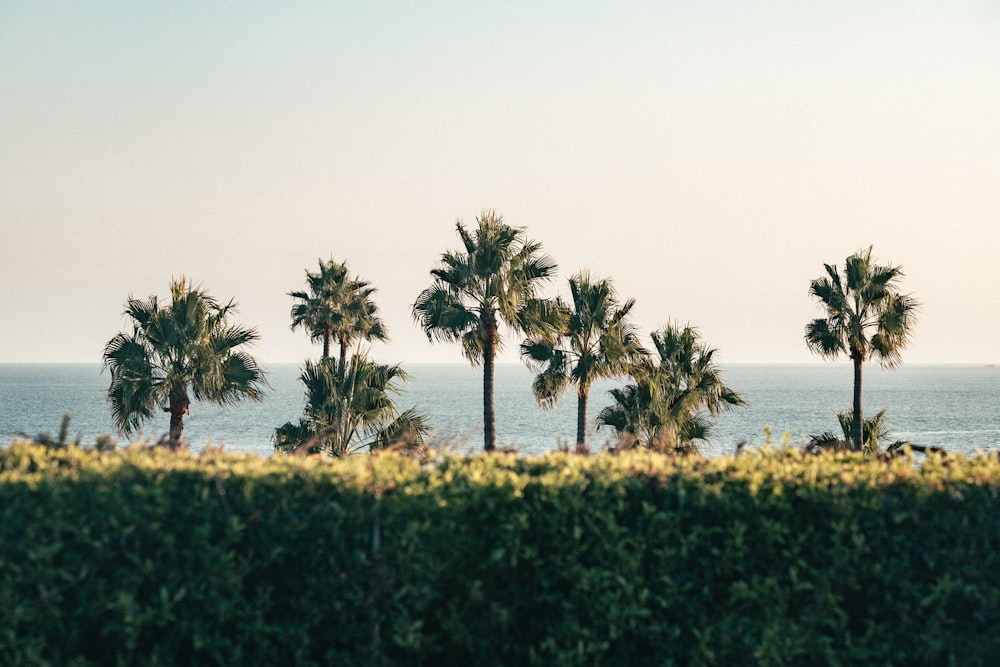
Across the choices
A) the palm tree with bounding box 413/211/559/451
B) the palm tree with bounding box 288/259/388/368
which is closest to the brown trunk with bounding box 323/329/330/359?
the palm tree with bounding box 288/259/388/368

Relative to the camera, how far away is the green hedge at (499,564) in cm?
532

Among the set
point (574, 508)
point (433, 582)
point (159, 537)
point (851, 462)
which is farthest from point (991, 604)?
point (159, 537)

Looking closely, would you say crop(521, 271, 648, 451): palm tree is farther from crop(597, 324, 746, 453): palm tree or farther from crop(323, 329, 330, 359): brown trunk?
crop(323, 329, 330, 359): brown trunk

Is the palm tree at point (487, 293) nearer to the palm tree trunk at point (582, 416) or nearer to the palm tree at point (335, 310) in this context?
the palm tree trunk at point (582, 416)

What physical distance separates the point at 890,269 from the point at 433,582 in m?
30.6

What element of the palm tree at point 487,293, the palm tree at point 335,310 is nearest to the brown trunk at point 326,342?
the palm tree at point 335,310

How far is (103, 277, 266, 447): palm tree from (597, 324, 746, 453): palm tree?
11285mm

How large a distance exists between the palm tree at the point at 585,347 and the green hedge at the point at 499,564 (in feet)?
73.8

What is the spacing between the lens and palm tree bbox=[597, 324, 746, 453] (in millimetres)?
27594

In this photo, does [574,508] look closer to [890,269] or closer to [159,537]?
[159,537]

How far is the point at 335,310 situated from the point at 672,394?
16.1 meters

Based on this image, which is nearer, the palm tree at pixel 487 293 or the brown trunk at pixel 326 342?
the palm tree at pixel 487 293

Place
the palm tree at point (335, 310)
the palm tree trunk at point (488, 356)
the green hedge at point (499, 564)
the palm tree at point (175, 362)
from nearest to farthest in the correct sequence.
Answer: the green hedge at point (499, 564)
the palm tree at point (175, 362)
the palm tree trunk at point (488, 356)
the palm tree at point (335, 310)

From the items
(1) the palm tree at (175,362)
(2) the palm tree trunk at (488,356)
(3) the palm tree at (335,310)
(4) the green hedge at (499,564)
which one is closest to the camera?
(4) the green hedge at (499,564)
